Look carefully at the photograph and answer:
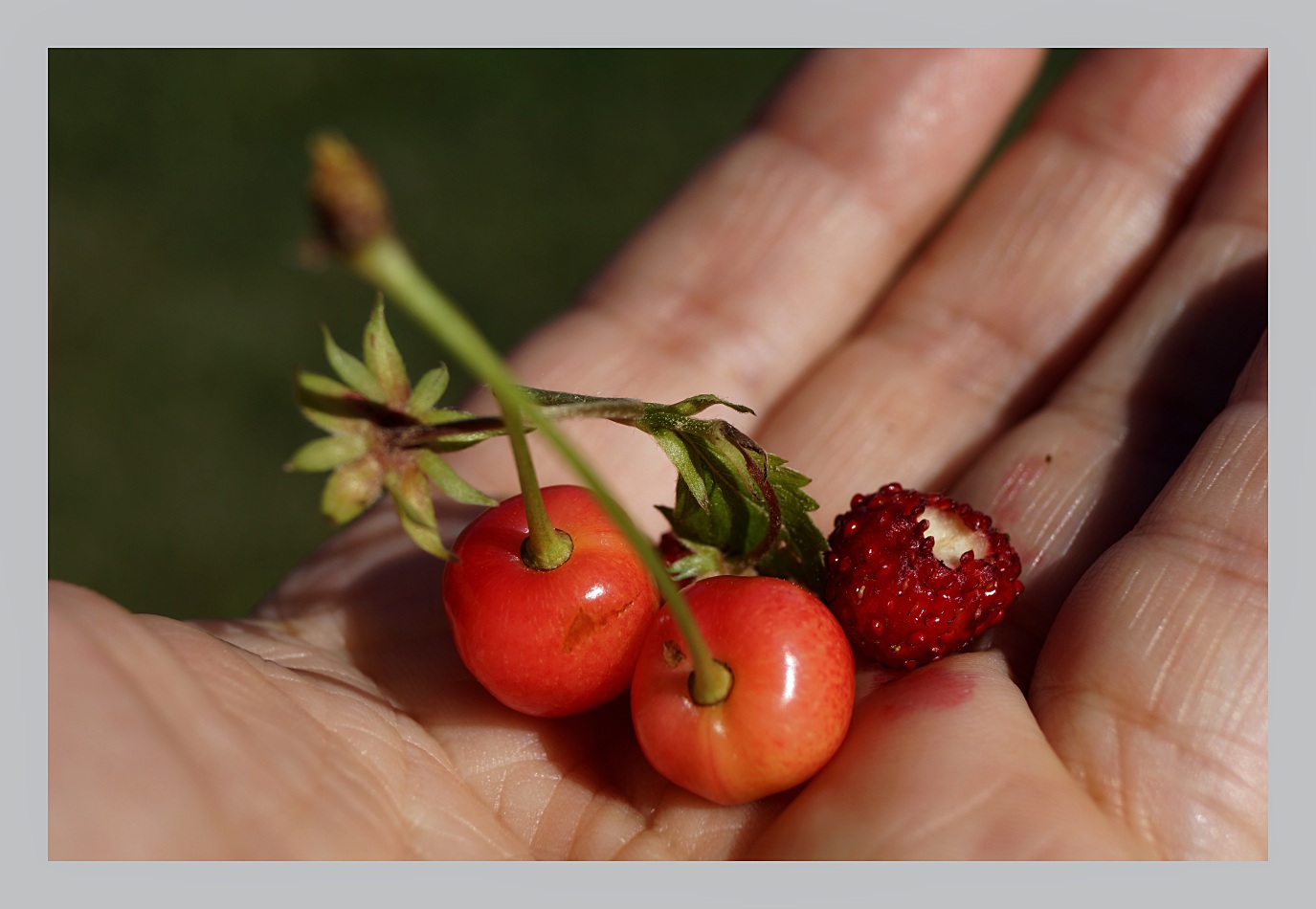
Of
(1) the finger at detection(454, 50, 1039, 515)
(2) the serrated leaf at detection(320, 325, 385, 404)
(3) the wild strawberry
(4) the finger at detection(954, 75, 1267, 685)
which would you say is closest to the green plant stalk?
(2) the serrated leaf at detection(320, 325, 385, 404)

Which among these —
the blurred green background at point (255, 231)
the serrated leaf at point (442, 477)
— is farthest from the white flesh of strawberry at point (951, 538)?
the blurred green background at point (255, 231)

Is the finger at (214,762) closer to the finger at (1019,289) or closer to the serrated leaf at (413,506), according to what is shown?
the serrated leaf at (413,506)

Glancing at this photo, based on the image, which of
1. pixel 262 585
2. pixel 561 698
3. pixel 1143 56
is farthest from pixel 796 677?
pixel 262 585

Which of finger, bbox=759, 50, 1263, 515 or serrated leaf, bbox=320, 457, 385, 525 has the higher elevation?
finger, bbox=759, 50, 1263, 515

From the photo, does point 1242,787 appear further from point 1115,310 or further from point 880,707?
point 1115,310

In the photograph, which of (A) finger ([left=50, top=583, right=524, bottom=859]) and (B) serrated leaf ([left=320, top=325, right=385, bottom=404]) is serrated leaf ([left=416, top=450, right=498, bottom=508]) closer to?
(B) serrated leaf ([left=320, top=325, right=385, bottom=404])

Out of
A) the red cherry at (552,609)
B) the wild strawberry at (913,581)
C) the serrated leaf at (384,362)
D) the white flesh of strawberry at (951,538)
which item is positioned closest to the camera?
the serrated leaf at (384,362)
